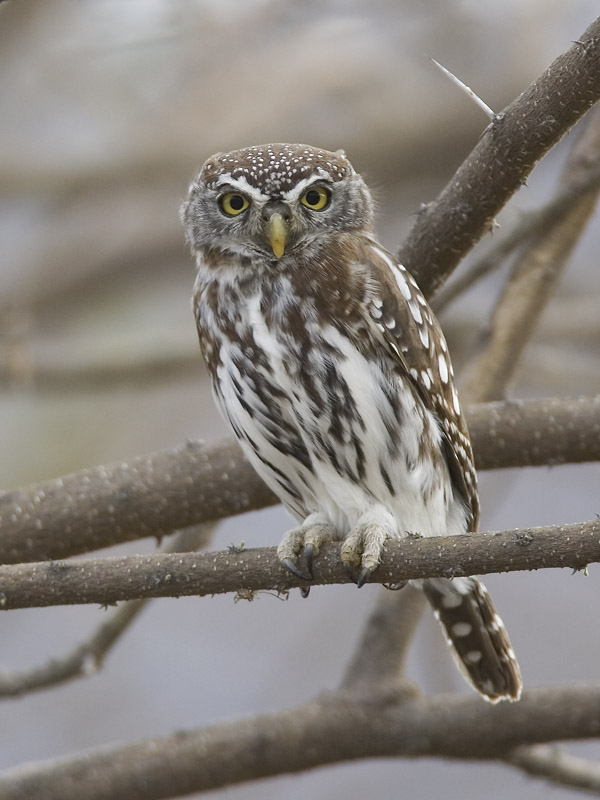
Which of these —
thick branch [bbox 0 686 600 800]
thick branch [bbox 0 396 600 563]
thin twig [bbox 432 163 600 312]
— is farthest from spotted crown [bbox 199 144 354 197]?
thick branch [bbox 0 686 600 800]

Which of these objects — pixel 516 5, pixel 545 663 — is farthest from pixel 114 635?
pixel 516 5

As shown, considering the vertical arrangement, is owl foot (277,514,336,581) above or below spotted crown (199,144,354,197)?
below

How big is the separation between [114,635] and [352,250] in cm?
150

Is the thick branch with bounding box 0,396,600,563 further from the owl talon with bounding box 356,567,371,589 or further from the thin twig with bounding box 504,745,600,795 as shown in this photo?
the thin twig with bounding box 504,745,600,795

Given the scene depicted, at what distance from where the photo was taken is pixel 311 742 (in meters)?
3.62

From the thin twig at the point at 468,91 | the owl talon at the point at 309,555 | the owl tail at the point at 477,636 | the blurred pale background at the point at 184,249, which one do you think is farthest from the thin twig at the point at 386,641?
the blurred pale background at the point at 184,249

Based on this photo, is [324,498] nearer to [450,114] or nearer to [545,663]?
[545,663]

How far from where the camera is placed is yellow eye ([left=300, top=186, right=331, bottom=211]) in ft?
10.5

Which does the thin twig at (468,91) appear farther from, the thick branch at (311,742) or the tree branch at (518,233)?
the thick branch at (311,742)

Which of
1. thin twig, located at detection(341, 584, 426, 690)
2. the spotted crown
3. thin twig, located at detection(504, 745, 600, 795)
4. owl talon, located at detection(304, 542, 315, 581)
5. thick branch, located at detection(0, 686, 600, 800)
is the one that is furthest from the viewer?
thin twig, located at detection(341, 584, 426, 690)

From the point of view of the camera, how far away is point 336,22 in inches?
301

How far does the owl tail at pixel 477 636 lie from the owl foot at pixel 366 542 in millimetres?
520

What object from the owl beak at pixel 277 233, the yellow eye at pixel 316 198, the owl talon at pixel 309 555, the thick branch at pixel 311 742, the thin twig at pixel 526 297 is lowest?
the thick branch at pixel 311 742

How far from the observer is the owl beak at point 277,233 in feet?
10.1
